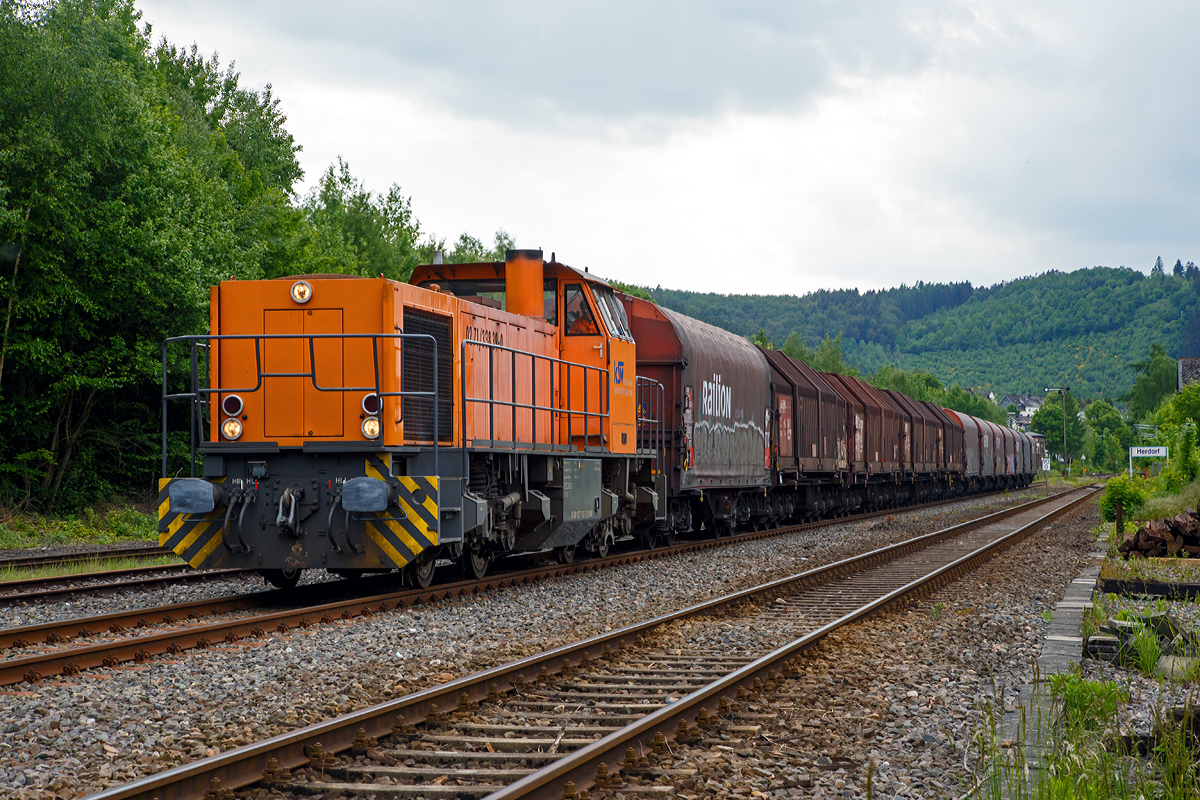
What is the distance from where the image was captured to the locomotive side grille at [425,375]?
1009cm

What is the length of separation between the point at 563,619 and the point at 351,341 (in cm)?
332

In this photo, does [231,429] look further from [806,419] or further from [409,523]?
[806,419]

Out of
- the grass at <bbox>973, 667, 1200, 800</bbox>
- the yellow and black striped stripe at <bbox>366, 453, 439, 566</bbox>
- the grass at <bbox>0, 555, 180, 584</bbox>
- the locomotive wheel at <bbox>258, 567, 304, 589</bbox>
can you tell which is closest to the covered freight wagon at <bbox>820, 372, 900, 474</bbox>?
the grass at <bbox>0, 555, 180, 584</bbox>

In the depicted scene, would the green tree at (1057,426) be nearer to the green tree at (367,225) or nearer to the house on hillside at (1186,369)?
the house on hillside at (1186,369)

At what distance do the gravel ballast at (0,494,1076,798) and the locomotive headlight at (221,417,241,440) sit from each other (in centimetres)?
195

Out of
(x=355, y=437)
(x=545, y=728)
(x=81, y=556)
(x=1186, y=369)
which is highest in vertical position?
(x=1186, y=369)

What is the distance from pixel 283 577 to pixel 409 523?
222cm

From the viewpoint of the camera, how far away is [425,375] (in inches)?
409

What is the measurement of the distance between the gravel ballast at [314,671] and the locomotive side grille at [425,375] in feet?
5.74

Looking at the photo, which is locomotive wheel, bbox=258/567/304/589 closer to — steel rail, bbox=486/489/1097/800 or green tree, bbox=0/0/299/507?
steel rail, bbox=486/489/1097/800

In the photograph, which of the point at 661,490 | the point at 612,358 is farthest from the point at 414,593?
the point at 661,490

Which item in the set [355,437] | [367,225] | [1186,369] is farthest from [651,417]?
[1186,369]

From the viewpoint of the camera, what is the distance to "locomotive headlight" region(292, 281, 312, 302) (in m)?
10.0

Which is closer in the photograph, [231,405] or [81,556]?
[231,405]
